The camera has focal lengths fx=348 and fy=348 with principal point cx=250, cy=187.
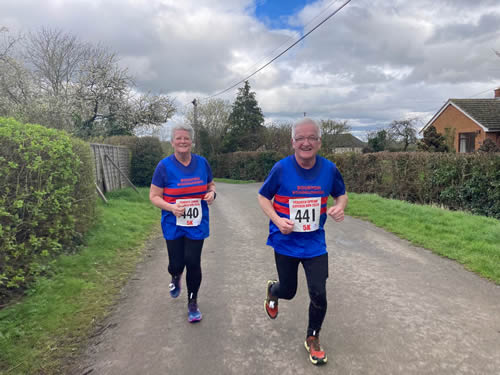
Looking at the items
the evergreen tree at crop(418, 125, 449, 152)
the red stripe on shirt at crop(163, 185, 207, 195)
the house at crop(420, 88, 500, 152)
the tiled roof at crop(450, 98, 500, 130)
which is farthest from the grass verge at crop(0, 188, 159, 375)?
the tiled roof at crop(450, 98, 500, 130)

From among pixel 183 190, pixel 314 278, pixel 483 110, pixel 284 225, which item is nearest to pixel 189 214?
pixel 183 190

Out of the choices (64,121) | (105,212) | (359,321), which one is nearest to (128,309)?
(359,321)

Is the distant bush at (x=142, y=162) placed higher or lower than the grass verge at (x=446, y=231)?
higher

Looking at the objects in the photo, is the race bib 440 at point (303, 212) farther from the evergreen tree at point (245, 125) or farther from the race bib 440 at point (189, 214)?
the evergreen tree at point (245, 125)

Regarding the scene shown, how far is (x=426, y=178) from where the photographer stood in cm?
1101

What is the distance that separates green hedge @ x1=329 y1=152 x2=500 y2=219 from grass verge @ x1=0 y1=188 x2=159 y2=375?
8.53 m

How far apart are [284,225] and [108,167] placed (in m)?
11.0

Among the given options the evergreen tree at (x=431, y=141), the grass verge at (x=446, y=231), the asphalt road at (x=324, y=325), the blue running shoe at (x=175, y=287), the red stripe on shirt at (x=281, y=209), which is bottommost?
the grass verge at (x=446, y=231)

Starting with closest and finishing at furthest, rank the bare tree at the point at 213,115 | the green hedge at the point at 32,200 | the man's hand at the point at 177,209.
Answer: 1. the man's hand at the point at 177,209
2. the green hedge at the point at 32,200
3. the bare tree at the point at 213,115

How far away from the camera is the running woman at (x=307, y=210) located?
2828 mm

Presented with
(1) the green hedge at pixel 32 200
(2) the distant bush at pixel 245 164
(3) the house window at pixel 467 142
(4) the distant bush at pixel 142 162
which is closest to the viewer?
(1) the green hedge at pixel 32 200

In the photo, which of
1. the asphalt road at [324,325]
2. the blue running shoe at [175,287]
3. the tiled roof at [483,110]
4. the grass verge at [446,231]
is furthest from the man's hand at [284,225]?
the tiled roof at [483,110]

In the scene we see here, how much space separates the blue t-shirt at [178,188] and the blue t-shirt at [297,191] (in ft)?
2.94

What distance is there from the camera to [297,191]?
9.37 feet
